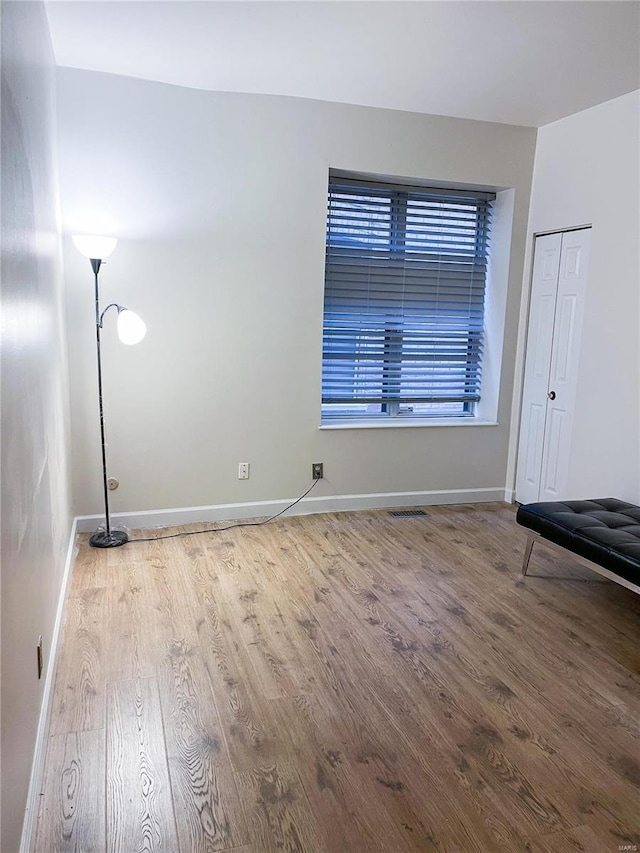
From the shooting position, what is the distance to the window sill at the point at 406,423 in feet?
14.3

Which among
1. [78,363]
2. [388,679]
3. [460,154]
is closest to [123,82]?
[78,363]

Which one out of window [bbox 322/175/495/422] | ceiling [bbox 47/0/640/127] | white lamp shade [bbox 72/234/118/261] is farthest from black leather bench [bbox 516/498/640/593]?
white lamp shade [bbox 72/234/118/261]

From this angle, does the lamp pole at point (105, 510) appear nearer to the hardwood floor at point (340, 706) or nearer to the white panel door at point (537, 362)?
the hardwood floor at point (340, 706)

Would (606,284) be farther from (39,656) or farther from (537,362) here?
(39,656)

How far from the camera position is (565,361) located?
4.16 meters

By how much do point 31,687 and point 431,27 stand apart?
124 inches

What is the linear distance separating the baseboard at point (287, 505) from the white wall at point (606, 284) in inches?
34.3

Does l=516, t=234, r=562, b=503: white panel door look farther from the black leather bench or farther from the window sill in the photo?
the black leather bench

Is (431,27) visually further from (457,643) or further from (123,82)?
(457,643)

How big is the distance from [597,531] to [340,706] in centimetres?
156

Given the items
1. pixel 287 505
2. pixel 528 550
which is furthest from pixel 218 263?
pixel 528 550

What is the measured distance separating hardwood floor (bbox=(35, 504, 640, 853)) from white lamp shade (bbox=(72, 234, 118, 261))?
5.57 feet

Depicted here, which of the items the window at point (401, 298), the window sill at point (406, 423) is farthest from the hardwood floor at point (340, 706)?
the window at point (401, 298)

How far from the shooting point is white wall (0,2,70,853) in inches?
58.6
